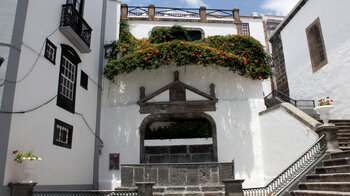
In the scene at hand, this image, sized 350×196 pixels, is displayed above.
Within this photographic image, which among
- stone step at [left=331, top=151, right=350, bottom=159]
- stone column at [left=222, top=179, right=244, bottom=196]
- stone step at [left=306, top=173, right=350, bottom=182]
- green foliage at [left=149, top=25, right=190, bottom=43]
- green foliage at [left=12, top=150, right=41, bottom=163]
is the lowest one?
stone column at [left=222, top=179, right=244, bottom=196]

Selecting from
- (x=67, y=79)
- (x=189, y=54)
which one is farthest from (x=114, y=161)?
(x=189, y=54)

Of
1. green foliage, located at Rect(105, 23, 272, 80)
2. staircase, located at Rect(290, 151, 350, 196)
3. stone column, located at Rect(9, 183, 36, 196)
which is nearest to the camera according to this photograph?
staircase, located at Rect(290, 151, 350, 196)

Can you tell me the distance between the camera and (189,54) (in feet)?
40.6

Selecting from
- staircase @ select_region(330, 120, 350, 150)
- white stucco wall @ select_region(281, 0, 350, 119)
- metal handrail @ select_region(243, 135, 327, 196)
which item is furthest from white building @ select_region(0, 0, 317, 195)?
white stucco wall @ select_region(281, 0, 350, 119)

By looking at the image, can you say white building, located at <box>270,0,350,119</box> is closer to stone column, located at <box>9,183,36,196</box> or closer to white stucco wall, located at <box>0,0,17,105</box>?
stone column, located at <box>9,183,36,196</box>

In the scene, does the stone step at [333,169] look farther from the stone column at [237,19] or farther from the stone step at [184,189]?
the stone column at [237,19]

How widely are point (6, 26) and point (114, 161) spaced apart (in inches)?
266

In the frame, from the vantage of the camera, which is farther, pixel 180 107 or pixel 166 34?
pixel 166 34

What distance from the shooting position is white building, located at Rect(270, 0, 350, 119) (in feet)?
41.0

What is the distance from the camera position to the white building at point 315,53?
41.0 ft

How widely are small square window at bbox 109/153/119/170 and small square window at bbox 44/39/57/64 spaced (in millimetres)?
4794

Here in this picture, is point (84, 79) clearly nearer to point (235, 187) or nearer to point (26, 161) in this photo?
point (26, 161)

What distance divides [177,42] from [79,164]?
20.2ft

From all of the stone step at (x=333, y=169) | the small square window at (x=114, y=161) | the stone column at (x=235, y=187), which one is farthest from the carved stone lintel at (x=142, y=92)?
the stone step at (x=333, y=169)
